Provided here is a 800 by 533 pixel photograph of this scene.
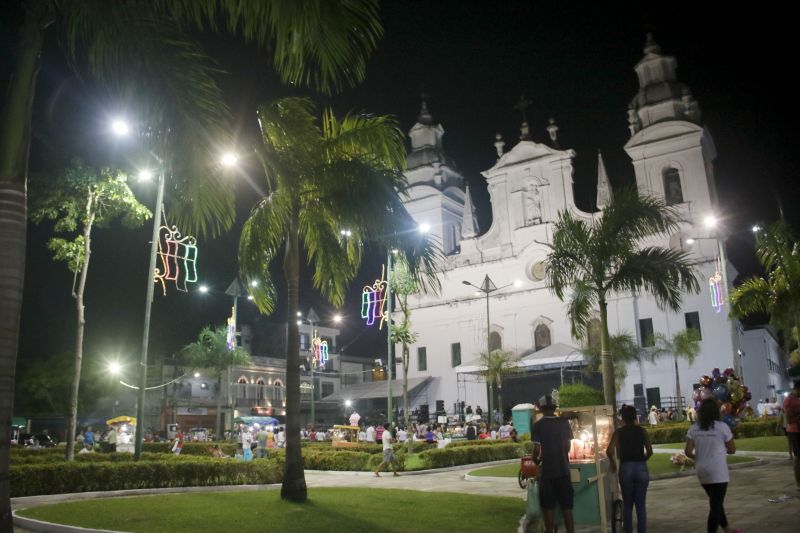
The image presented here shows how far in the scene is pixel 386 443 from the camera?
19906mm

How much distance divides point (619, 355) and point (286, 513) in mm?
32293

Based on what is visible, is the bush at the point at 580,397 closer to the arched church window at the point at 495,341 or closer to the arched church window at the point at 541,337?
the arched church window at the point at 541,337

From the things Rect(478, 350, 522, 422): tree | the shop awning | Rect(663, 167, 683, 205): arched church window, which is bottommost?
the shop awning

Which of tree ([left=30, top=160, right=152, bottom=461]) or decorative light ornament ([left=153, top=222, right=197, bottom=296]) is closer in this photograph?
tree ([left=30, top=160, right=152, bottom=461])

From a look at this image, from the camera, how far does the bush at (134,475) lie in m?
13.4

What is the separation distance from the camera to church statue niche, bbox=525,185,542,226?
4797 centimetres

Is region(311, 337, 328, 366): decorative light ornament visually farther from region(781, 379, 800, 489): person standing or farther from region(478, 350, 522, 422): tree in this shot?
region(781, 379, 800, 489): person standing

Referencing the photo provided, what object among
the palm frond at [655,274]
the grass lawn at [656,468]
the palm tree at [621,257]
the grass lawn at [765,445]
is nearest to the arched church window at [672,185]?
the grass lawn at [765,445]

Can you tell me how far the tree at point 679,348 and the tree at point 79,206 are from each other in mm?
30906

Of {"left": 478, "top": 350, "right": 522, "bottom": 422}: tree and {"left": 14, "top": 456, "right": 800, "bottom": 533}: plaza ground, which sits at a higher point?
{"left": 478, "top": 350, "right": 522, "bottom": 422}: tree

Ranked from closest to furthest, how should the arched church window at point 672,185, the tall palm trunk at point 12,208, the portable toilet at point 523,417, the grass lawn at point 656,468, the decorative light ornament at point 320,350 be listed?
the tall palm trunk at point 12,208 → the grass lawn at point 656,468 → the portable toilet at point 523,417 → the decorative light ornament at point 320,350 → the arched church window at point 672,185

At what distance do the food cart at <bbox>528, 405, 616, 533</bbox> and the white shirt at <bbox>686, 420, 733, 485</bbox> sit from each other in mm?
1562

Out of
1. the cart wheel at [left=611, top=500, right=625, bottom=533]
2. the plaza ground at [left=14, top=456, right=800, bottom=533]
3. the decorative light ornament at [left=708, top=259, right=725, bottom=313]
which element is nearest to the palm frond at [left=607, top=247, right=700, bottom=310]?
the plaza ground at [left=14, top=456, right=800, bottom=533]

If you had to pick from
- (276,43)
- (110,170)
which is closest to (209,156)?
(276,43)
